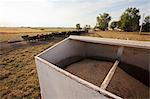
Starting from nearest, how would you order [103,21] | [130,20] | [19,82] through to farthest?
[19,82] → [130,20] → [103,21]

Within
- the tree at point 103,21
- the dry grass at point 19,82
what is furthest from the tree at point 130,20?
the dry grass at point 19,82

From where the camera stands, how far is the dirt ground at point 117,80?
6.61ft

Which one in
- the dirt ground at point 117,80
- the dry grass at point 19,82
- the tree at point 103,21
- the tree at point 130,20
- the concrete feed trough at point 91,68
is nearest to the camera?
the concrete feed trough at point 91,68

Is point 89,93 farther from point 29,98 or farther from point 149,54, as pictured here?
point 29,98

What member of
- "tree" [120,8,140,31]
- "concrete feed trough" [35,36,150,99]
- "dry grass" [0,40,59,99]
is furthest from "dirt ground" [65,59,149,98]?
"tree" [120,8,140,31]

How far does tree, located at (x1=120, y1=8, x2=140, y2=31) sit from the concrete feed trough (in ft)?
131

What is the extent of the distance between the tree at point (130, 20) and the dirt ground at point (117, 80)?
4076cm

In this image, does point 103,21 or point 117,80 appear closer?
point 117,80

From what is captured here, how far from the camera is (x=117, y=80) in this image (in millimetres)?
2311

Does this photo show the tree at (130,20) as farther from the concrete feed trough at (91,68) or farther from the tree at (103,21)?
the concrete feed trough at (91,68)

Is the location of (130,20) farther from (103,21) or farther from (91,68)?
(91,68)

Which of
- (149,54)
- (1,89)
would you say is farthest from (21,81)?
(149,54)

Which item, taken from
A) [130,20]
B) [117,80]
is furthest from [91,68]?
[130,20]

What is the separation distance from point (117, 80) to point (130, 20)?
41.5m
